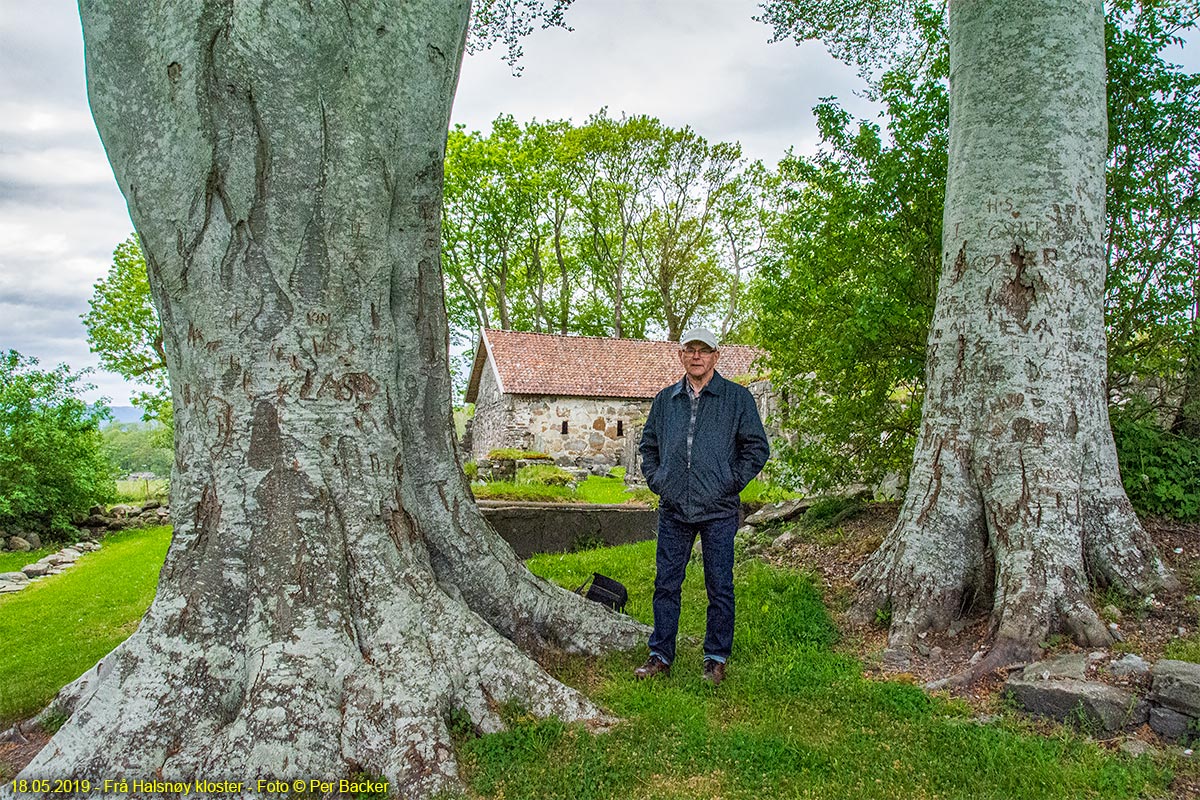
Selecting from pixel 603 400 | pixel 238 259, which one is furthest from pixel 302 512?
pixel 603 400

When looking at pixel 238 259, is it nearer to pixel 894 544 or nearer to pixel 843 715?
pixel 843 715

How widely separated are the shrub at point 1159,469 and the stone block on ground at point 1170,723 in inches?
90.0

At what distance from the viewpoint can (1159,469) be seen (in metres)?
5.05

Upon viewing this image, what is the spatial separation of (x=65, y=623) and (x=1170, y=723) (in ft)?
25.9

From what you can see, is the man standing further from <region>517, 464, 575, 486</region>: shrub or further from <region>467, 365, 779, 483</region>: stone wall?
<region>467, 365, 779, 483</region>: stone wall

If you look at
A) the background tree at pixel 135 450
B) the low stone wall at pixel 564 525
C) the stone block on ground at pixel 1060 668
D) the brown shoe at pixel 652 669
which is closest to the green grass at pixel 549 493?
the low stone wall at pixel 564 525

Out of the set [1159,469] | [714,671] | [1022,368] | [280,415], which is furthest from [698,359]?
[1159,469]

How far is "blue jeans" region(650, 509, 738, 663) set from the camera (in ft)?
13.5

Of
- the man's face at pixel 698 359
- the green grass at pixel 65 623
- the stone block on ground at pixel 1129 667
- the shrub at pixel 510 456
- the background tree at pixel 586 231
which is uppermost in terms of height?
the background tree at pixel 586 231

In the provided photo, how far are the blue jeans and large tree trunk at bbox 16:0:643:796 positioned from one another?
2.53 ft

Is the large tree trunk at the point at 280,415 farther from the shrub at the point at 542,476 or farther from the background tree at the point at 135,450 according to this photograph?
the background tree at the point at 135,450

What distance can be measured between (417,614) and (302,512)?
2.43ft

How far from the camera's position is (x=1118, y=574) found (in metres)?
4.25

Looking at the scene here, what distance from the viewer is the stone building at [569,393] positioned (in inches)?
944
